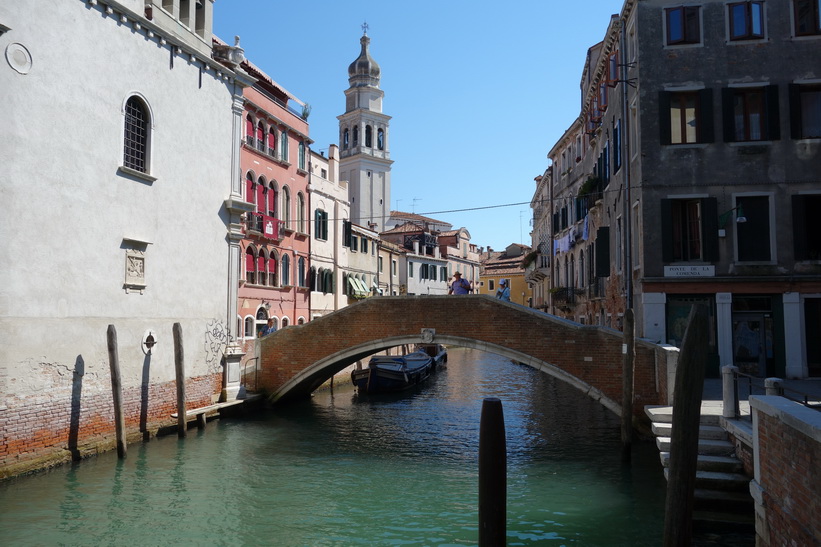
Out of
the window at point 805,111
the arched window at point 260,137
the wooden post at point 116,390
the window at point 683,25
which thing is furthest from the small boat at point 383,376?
the window at point 805,111

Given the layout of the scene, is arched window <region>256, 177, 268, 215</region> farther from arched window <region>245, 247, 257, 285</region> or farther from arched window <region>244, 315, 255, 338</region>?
arched window <region>244, 315, 255, 338</region>

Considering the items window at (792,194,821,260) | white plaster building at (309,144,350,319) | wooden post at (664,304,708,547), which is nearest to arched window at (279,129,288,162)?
white plaster building at (309,144,350,319)

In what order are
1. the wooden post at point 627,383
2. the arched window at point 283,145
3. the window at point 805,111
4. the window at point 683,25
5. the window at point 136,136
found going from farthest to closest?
the arched window at point 283,145
the window at point 683,25
the window at point 805,111
the window at point 136,136
the wooden post at point 627,383

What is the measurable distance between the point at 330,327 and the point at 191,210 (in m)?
3.94

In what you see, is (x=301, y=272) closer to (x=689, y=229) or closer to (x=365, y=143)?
(x=689, y=229)

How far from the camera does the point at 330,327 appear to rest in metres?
15.0

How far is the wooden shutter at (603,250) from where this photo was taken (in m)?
16.3

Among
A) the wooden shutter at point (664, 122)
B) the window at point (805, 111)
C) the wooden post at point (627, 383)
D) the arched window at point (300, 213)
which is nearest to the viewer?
the wooden post at point (627, 383)

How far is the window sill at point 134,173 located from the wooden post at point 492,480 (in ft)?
29.3

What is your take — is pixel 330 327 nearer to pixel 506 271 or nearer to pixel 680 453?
pixel 680 453

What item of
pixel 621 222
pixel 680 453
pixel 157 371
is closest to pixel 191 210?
pixel 157 371

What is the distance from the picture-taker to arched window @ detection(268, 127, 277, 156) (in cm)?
1980

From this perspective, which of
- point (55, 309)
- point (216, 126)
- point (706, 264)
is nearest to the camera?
point (55, 309)

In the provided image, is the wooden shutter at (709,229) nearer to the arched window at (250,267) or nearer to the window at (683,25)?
the window at (683,25)
